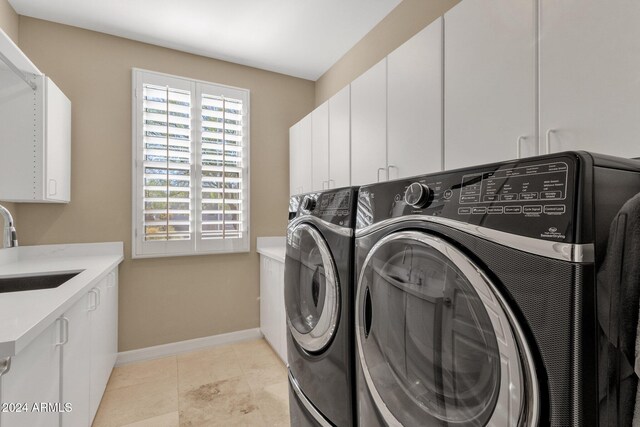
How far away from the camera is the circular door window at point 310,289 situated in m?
1.19

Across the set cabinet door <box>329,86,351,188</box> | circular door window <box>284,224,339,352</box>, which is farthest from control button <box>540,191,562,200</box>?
cabinet door <box>329,86,351,188</box>

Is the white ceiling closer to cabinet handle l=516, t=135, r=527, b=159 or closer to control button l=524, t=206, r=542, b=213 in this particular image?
cabinet handle l=516, t=135, r=527, b=159

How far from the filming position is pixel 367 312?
0.97m

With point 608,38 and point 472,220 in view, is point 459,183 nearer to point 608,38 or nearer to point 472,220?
point 472,220

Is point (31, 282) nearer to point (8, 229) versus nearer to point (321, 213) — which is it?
point (8, 229)

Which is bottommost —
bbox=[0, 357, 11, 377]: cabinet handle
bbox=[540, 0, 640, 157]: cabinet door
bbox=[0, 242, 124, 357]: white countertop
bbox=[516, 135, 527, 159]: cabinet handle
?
bbox=[0, 357, 11, 377]: cabinet handle

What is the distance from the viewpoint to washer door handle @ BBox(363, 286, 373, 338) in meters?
0.96

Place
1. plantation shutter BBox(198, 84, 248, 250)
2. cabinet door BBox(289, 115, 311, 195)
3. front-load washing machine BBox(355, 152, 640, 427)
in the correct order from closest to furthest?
front-load washing machine BBox(355, 152, 640, 427) < cabinet door BBox(289, 115, 311, 195) < plantation shutter BBox(198, 84, 248, 250)

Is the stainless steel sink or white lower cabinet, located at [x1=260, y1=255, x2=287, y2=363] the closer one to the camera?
the stainless steel sink

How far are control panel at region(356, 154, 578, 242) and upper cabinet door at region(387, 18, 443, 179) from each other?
0.70 metres

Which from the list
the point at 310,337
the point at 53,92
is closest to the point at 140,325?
the point at 53,92

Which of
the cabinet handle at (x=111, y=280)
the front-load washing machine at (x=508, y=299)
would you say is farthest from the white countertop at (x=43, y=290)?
the front-load washing machine at (x=508, y=299)

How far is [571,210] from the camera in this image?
19.9 inches

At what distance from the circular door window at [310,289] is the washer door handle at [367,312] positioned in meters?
0.19
